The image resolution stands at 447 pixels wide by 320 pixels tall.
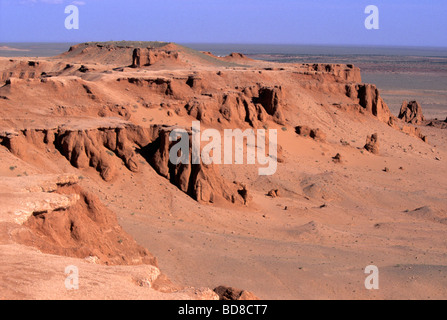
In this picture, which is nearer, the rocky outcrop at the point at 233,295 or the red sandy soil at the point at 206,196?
the rocky outcrop at the point at 233,295

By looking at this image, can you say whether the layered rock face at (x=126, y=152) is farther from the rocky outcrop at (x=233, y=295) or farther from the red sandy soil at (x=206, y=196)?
the rocky outcrop at (x=233, y=295)

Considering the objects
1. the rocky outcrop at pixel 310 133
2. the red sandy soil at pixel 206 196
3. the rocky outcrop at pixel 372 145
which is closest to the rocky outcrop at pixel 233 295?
the red sandy soil at pixel 206 196

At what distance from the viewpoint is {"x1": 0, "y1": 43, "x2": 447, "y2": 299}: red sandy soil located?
11812 mm

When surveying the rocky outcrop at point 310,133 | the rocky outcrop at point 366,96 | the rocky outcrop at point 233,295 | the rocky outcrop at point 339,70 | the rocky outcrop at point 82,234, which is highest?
the rocky outcrop at point 339,70

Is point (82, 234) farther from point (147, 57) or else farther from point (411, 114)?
point (411, 114)

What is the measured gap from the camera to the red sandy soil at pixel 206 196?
1181 centimetres

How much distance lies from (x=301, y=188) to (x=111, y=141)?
10.3m

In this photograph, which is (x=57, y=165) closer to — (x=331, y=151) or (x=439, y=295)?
(x=439, y=295)

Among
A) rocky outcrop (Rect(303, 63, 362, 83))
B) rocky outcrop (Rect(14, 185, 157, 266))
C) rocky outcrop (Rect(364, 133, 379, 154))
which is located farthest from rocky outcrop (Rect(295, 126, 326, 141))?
rocky outcrop (Rect(14, 185, 157, 266))

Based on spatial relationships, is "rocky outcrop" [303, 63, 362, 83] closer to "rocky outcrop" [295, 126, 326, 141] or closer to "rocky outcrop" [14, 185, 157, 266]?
"rocky outcrop" [295, 126, 326, 141]

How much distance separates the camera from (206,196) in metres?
21.8

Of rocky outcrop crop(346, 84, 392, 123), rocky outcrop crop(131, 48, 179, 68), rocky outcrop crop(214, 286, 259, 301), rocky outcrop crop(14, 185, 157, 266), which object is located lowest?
rocky outcrop crop(214, 286, 259, 301)

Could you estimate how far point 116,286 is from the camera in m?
9.10
